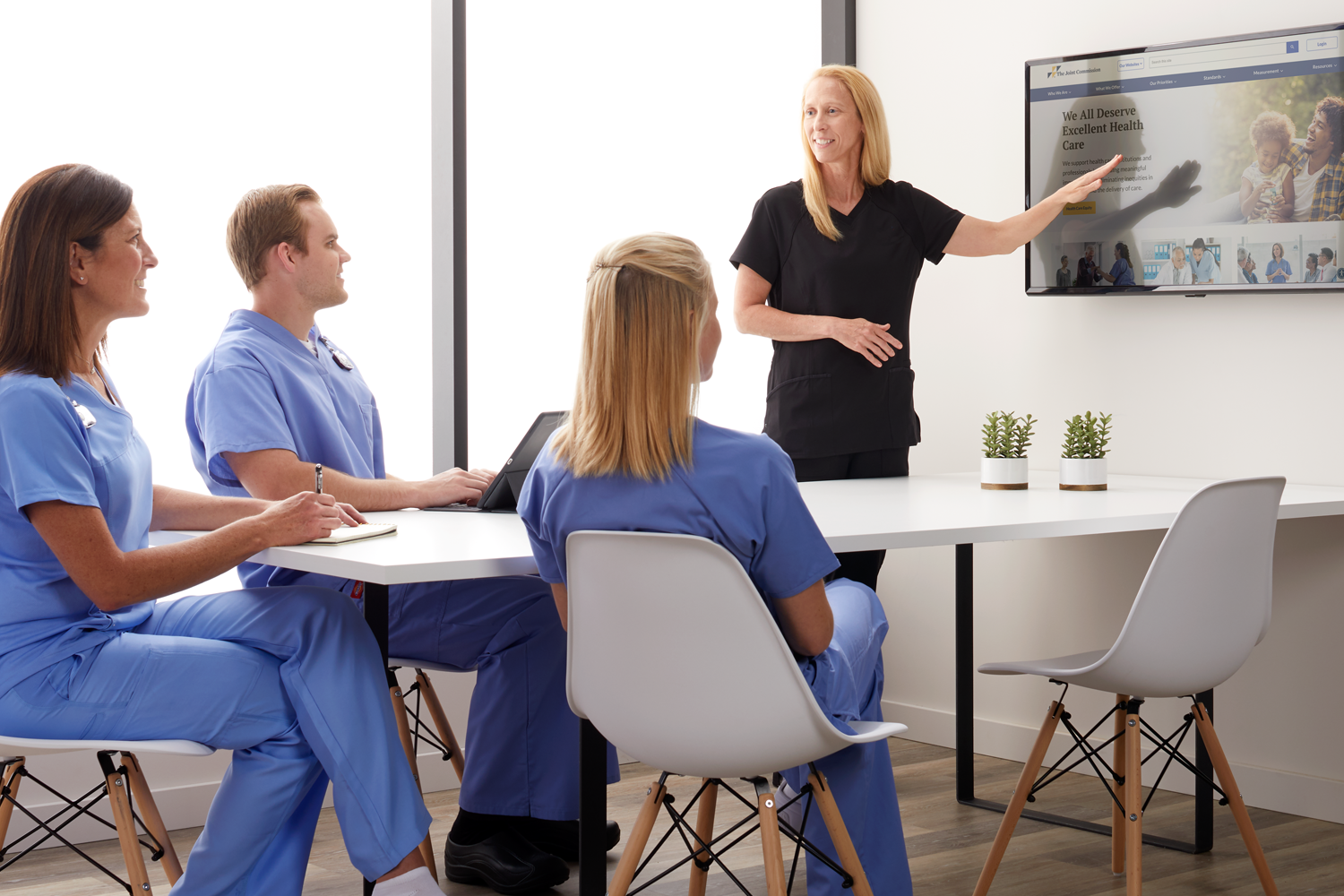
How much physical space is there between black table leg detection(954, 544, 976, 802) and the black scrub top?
329 millimetres

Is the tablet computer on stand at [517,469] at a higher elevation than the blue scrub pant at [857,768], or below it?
higher

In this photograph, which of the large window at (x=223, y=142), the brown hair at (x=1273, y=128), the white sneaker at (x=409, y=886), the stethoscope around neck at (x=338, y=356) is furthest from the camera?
Result: the brown hair at (x=1273, y=128)

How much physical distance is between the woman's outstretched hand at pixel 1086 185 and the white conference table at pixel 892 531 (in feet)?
2.16

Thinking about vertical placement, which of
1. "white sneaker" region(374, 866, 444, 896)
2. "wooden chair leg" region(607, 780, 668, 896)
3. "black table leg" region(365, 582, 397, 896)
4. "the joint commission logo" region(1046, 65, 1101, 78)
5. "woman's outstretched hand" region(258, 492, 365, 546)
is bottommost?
"white sneaker" region(374, 866, 444, 896)

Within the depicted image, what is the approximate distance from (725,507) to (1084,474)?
1.35 meters

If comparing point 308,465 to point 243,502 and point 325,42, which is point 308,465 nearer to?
point 243,502

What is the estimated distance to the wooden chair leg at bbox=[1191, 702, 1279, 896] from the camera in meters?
2.45

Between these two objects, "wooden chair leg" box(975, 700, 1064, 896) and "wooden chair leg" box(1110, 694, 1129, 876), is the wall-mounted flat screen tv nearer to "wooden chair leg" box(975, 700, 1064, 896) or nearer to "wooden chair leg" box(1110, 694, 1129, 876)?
"wooden chair leg" box(1110, 694, 1129, 876)

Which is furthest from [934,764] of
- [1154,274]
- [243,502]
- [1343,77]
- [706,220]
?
[243,502]

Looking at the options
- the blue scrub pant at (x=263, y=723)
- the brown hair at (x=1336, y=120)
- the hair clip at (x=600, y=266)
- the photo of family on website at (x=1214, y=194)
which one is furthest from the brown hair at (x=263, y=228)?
the brown hair at (x=1336, y=120)

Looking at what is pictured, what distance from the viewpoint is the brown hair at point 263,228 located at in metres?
2.46

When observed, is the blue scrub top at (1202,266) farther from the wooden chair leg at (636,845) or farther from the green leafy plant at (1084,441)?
the wooden chair leg at (636,845)

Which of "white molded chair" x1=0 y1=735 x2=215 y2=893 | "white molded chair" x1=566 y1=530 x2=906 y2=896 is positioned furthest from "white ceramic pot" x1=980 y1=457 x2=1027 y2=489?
"white molded chair" x1=0 y1=735 x2=215 y2=893

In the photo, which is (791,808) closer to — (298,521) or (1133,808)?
(1133,808)
